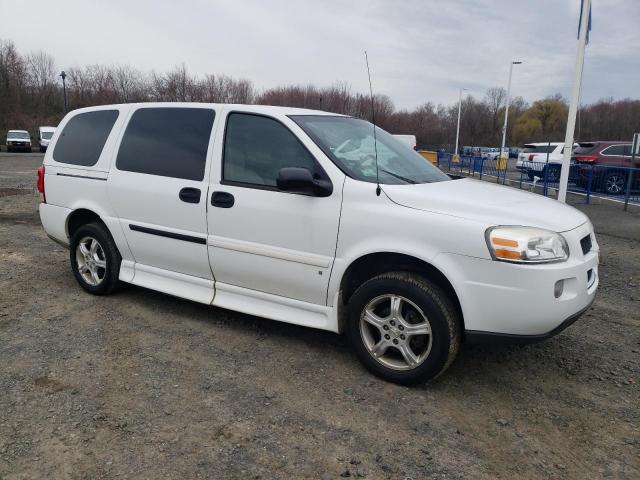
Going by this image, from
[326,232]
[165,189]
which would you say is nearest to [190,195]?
[165,189]

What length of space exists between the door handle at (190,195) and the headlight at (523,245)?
2.21 m

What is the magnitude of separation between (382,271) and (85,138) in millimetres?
3299

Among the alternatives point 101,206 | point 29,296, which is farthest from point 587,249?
point 29,296

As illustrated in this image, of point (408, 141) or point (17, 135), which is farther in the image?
point (17, 135)

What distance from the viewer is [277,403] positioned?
307 cm

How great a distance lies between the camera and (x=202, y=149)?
13.2 feet

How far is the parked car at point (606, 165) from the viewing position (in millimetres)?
15276

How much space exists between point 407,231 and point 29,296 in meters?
3.89

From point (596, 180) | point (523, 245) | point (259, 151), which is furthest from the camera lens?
point (596, 180)

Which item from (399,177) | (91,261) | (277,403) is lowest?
(277,403)

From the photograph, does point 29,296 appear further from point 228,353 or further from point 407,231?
point 407,231

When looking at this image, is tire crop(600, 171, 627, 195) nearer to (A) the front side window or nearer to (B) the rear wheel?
(B) the rear wheel

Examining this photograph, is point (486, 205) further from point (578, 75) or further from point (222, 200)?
point (578, 75)

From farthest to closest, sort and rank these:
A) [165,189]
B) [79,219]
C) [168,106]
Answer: [79,219], [168,106], [165,189]
